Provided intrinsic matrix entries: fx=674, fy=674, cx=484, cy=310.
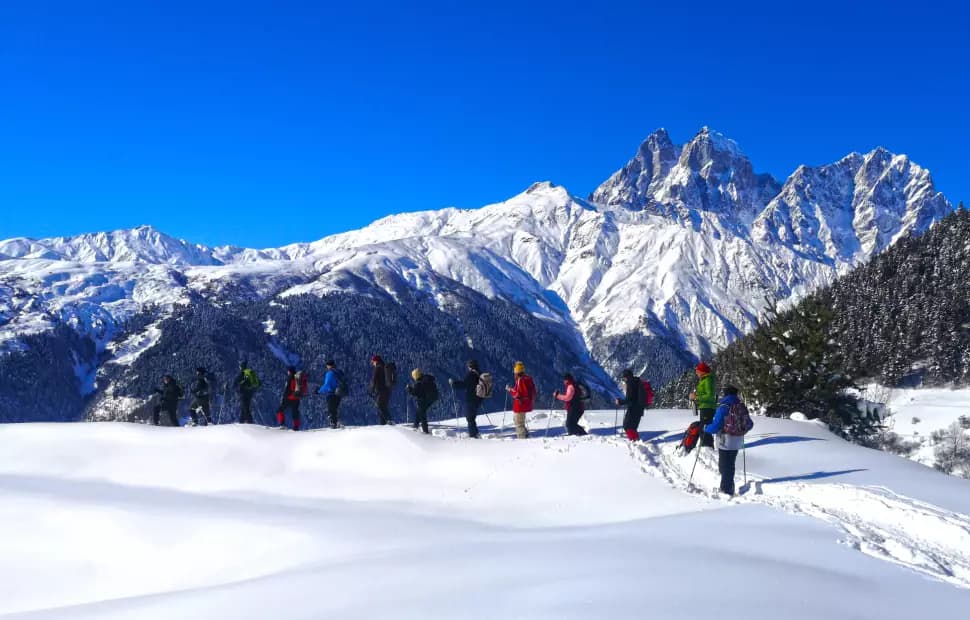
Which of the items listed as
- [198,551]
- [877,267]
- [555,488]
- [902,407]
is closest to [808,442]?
[555,488]

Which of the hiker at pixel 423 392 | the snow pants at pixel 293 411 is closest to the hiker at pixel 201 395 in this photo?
the snow pants at pixel 293 411

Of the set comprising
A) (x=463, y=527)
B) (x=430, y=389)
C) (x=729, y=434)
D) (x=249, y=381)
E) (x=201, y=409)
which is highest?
(x=249, y=381)

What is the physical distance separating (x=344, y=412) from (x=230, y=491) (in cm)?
15307

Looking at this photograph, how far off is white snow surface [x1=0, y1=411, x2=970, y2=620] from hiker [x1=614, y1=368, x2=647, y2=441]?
0.87 m

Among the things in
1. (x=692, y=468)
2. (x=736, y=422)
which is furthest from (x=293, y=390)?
(x=736, y=422)

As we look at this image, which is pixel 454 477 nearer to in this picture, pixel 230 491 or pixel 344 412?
pixel 230 491

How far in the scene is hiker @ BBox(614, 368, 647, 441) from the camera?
63.0 feet

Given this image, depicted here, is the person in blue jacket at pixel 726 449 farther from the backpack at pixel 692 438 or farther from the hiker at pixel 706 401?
the hiker at pixel 706 401

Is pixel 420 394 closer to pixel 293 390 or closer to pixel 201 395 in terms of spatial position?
pixel 293 390

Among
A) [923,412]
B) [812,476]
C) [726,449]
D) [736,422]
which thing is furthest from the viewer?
[923,412]

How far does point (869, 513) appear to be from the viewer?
13.4 meters

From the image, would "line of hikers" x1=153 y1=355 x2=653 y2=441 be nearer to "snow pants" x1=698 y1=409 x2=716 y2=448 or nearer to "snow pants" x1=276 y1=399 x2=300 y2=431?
"snow pants" x1=276 y1=399 x2=300 y2=431

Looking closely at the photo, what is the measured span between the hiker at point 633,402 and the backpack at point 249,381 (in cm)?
1244

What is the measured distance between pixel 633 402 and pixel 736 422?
4219 millimetres
